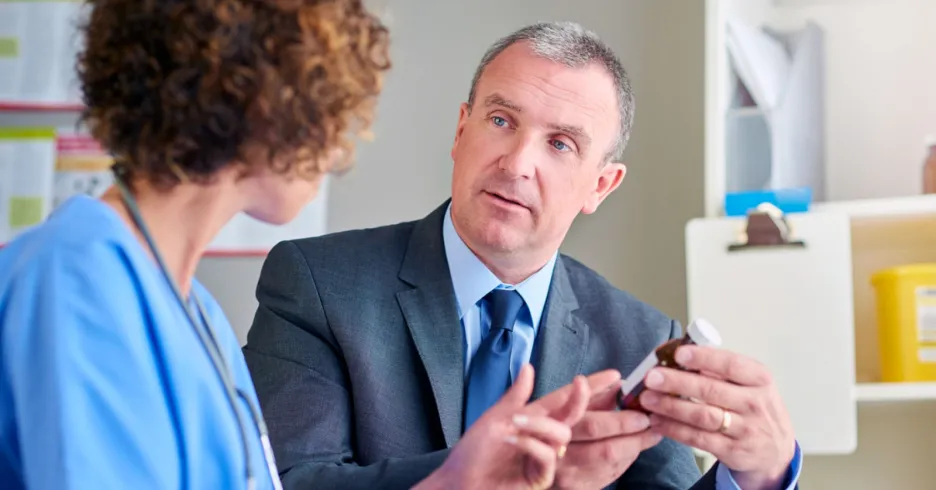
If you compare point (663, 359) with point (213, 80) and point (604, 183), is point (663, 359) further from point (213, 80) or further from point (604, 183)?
point (213, 80)

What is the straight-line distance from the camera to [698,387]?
50.6 inches

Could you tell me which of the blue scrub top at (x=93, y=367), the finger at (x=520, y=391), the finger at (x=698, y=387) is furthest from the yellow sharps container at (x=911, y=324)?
the blue scrub top at (x=93, y=367)

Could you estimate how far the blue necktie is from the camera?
153cm

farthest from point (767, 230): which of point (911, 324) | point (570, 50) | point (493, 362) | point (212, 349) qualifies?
point (212, 349)

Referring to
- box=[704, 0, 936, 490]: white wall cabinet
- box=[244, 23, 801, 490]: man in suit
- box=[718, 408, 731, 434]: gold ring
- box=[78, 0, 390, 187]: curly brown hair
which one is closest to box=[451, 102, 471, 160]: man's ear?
box=[244, 23, 801, 490]: man in suit

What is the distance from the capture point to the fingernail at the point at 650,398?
128 centimetres

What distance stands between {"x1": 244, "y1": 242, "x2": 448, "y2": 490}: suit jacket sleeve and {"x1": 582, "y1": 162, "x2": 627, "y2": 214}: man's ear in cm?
48

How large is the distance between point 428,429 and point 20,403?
825 mm

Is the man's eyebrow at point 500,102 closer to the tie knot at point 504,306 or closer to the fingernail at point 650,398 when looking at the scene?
the tie knot at point 504,306

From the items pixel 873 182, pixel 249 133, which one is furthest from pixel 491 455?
pixel 873 182

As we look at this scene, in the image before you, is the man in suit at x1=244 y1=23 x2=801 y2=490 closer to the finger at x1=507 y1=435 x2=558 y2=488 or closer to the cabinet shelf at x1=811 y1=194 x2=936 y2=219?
the finger at x1=507 y1=435 x2=558 y2=488

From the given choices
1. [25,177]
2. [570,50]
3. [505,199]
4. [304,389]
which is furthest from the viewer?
[25,177]

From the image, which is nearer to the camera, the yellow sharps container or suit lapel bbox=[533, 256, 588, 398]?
suit lapel bbox=[533, 256, 588, 398]

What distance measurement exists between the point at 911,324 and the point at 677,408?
791mm
